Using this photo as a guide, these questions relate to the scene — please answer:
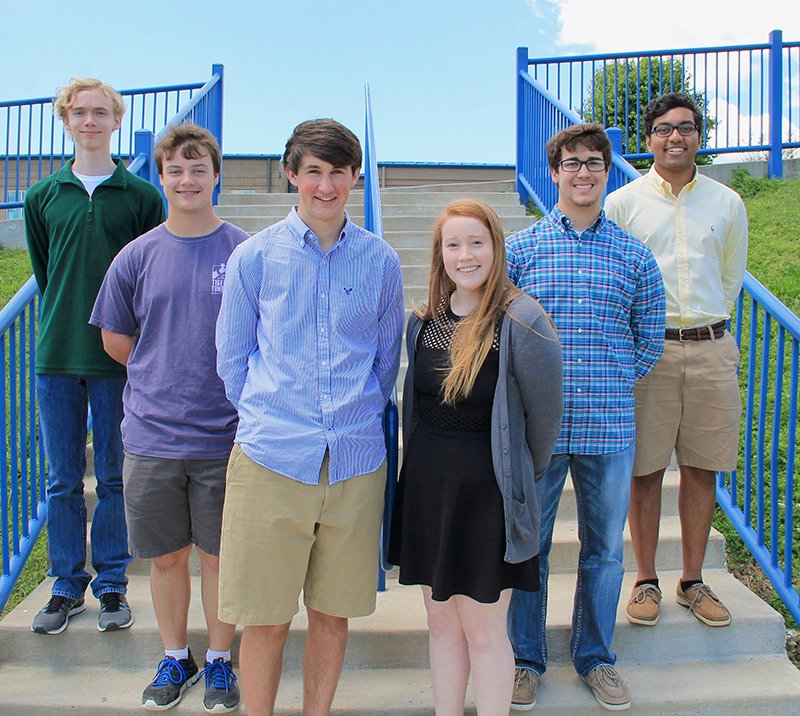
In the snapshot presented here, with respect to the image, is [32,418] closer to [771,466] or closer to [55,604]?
[55,604]

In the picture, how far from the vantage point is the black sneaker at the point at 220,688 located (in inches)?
95.6

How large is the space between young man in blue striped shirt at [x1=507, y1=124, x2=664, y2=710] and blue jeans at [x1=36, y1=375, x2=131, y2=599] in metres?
1.45

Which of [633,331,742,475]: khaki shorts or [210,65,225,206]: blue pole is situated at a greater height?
[210,65,225,206]: blue pole

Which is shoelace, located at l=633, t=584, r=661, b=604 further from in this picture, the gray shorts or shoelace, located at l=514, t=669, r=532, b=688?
the gray shorts

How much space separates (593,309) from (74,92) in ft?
6.49

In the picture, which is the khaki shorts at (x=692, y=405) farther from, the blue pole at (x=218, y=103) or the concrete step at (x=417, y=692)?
the blue pole at (x=218, y=103)

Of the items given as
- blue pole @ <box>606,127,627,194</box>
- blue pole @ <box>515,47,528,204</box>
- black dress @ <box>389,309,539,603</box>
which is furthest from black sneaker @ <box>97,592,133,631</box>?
blue pole @ <box>515,47,528,204</box>

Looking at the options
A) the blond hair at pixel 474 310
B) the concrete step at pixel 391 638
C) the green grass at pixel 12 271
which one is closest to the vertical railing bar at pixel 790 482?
the concrete step at pixel 391 638

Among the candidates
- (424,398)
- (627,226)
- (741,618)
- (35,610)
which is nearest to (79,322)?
(35,610)

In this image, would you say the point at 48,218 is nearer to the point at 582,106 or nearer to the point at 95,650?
the point at 95,650

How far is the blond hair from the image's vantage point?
210cm

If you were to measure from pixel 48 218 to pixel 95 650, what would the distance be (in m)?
1.52

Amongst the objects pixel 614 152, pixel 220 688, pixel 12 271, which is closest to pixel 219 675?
pixel 220 688

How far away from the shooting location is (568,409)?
2.40 m
